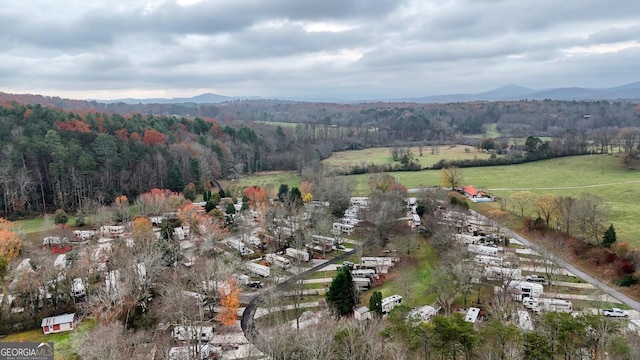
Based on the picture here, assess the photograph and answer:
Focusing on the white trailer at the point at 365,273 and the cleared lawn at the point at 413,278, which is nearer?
the cleared lawn at the point at 413,278

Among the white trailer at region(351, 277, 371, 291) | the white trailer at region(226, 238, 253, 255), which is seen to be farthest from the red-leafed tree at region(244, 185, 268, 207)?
the white trailer at region(351, 277, 371, 291)

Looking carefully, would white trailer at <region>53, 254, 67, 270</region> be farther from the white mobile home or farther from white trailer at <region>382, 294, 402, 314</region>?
the white mobile home

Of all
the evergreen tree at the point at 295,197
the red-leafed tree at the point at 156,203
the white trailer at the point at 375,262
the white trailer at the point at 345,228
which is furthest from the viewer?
the evergreen tree at the point at 295,197

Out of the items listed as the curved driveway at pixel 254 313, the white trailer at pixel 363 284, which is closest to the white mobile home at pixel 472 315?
the white trailer at pixel 363 284

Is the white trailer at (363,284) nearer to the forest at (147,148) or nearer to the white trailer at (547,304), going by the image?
the white trailer at (547,304)

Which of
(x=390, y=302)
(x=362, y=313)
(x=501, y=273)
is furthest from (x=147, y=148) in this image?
(x=501, y=273)

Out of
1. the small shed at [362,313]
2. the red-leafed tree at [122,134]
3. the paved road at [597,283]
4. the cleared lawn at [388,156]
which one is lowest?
the paved road at [597,283]
